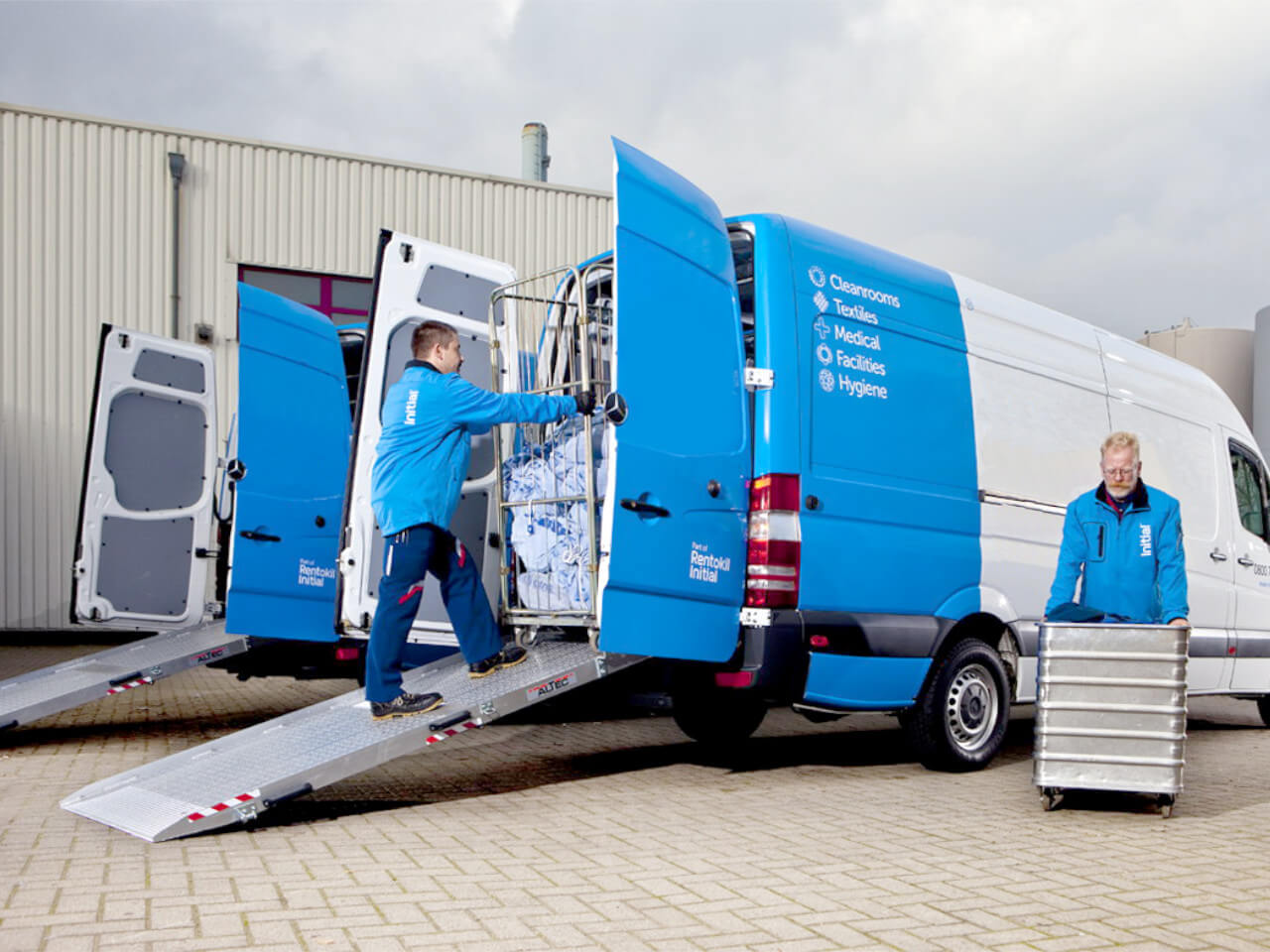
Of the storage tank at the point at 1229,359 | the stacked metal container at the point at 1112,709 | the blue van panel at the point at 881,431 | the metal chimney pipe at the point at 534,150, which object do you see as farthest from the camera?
the storage tank at the point at 1229,359

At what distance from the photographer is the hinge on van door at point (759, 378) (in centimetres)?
531

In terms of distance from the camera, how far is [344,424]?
7.68 m

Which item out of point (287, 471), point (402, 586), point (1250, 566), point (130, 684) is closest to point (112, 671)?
point (130, 684)

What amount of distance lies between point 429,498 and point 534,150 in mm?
15653

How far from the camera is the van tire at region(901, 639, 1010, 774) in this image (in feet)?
19.4

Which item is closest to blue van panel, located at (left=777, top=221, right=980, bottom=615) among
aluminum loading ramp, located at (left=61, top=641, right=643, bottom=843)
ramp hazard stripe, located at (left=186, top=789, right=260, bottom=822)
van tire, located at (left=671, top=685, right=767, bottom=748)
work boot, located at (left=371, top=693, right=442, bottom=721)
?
aluminum loading ramp, located at (left=61, top=641, right=643, bottom=843)

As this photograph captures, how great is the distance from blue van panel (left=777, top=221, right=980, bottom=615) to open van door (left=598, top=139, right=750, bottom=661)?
0.33m

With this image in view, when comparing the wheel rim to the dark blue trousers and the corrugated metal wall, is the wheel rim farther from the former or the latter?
the corrugated metal wall

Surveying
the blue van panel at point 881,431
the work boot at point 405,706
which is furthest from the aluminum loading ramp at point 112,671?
the blue van panel at point 881,431

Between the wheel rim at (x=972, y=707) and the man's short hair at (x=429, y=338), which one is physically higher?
the man's short hair at (x=429, y=338)

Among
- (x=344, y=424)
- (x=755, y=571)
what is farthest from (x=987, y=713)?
(x=344, y=424)

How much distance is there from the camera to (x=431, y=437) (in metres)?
5.36

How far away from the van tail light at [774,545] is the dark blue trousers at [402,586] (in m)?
1.29

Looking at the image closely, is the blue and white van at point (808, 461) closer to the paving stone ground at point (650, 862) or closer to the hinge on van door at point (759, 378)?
the hinge on van door at point (759, 378)
